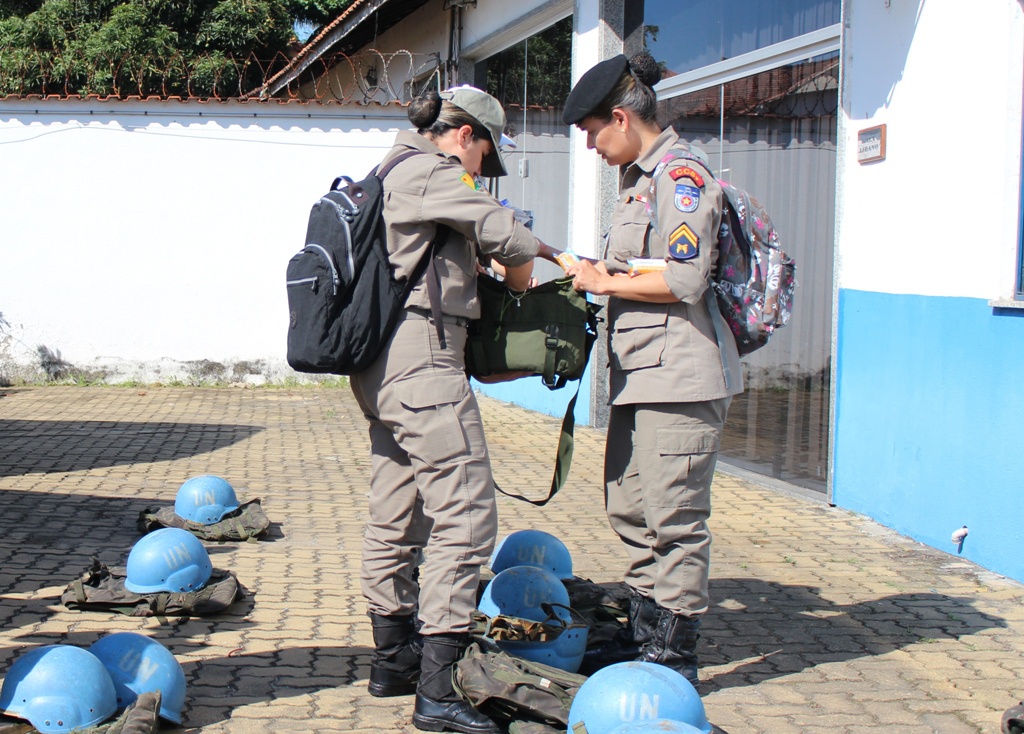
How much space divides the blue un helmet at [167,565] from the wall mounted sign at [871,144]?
4.16 metres

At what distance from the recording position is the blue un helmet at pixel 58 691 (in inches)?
A: 125

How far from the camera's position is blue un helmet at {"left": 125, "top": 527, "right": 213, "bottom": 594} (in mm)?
4680

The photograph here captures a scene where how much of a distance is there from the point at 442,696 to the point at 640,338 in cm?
128

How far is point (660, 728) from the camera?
106 inches

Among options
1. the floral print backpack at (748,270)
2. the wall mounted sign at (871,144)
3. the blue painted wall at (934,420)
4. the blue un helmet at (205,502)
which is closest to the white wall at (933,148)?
the wall mounted sign at (871,144)

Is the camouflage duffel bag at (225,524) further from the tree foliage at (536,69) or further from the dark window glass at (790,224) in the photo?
the tree foliage at (536,69)

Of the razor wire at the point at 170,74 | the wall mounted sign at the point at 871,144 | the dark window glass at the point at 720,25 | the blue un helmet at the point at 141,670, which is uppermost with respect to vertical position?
the razor wire at the point at 170,74

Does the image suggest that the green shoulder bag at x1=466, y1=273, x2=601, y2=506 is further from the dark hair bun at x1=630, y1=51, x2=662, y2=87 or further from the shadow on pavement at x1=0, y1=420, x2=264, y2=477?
the shadow on pavement at x1=0, y1=420, x2=264, y2=477

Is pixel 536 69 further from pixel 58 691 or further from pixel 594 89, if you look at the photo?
pixel 58 691

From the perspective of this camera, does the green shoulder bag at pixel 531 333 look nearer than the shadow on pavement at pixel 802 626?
Yes

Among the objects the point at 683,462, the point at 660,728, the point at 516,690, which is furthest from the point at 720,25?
the point at 660,728

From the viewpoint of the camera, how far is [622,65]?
3.77 metres

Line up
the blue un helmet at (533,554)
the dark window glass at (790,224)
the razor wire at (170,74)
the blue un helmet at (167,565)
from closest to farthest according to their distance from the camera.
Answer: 1. the blue un helmet at (533,554)
2. the blue un helmet at (167,565)
3. the dark window glass at (790,224)
4. the razor wire at (170,74)

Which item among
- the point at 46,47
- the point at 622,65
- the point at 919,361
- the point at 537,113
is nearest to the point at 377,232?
the point at 622,65
